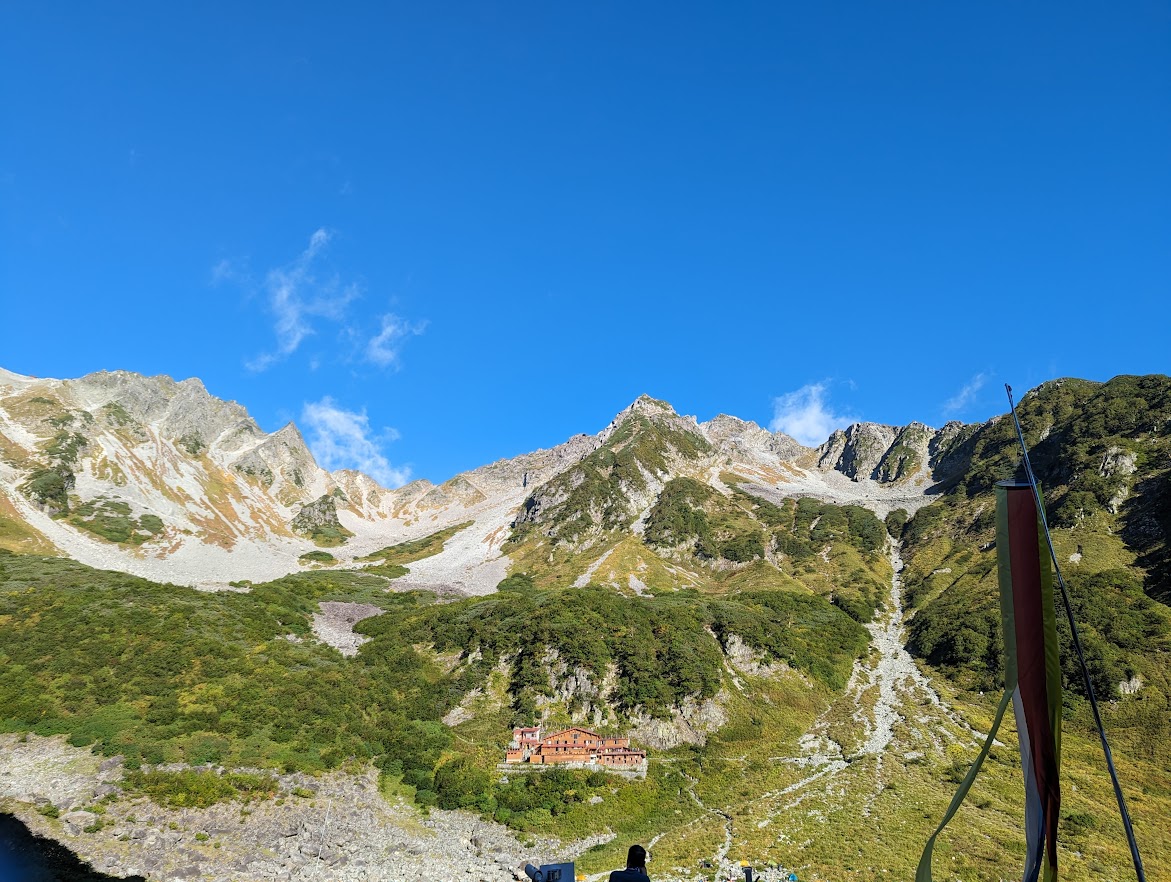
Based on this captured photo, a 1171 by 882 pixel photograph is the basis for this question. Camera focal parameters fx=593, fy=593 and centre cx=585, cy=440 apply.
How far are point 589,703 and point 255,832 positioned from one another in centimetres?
2942

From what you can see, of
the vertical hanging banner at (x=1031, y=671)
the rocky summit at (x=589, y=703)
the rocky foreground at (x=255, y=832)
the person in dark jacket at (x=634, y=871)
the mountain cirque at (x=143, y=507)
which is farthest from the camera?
the mountain cirque at (x=143, y=507)

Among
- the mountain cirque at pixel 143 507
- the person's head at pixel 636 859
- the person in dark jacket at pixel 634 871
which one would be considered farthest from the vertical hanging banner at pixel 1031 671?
the mountain cirque at pixel 143 507

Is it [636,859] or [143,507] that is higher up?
[143,507]

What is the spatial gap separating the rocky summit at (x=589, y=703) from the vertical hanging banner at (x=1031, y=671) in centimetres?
2872

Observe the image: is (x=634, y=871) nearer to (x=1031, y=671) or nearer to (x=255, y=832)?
(x=1031, y=671)

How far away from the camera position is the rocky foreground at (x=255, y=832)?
3003 centimetres

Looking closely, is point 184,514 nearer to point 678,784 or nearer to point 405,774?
point 405,774

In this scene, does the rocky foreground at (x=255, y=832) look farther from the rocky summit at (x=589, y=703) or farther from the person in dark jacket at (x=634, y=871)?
the person in dark jacket at (x=634, y=871)

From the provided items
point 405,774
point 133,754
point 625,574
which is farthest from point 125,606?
point 625,574

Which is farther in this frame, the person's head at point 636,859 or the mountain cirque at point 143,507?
the mountain cirque at point 143,507

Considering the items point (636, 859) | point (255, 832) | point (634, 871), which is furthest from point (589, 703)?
point (634, 871)

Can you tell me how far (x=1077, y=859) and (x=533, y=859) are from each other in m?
29.6

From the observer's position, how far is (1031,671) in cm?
727

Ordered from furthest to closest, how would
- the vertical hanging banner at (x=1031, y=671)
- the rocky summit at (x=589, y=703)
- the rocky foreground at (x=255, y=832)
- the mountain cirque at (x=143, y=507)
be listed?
the mountain cirque at (x=143, y=507), the rocky summit at (x=589, y=703), the rocky foreground at (x=255, y=832), the vertical hanging banner at (x=1031, y=671)
